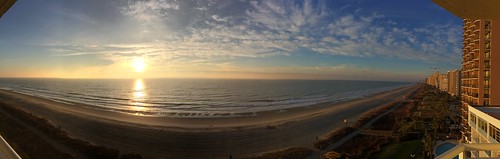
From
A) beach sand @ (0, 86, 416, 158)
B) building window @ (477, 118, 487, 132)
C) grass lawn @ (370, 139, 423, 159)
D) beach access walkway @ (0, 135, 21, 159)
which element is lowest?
beach sand @ (0, 86, 416, 158)

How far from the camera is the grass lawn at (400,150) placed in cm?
1642

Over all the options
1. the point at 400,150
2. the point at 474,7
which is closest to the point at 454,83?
the point at 400,150

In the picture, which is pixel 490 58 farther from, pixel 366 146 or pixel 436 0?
pixel 436 0

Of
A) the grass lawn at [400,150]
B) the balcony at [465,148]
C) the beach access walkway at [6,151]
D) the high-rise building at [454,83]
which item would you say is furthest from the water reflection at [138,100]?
the high-rise building at [454,83]

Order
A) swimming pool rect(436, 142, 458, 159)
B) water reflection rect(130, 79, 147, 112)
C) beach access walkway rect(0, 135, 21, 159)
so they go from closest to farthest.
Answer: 1. beach access walkway rect(0, 135, 21, 159)
2. swimming pool rect(436, 142, 458, 159)
3. water reflection rect(130, 79, 147, 112)

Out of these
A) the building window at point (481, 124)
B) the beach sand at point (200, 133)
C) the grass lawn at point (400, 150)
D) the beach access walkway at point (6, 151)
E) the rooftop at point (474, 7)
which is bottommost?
the beach sand at point (200, 133)

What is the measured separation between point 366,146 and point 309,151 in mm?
3643

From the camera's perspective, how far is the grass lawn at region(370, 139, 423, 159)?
1642 cm

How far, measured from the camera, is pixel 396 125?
25859mm

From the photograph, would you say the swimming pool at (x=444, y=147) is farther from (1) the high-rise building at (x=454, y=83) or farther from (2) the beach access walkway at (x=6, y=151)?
(1) the high-rise building at (x=454, y=83)

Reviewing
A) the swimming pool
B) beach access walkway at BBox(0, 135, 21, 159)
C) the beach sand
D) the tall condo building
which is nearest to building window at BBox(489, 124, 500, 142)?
beach access walkway at BBox(0, 135, 21, 159)

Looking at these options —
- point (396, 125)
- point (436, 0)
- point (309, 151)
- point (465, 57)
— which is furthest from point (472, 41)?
point (436, 0)

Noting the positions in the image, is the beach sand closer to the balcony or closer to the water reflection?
the water reflection

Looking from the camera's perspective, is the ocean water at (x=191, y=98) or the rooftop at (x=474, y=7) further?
the ocean water at (x=191, y=98)
